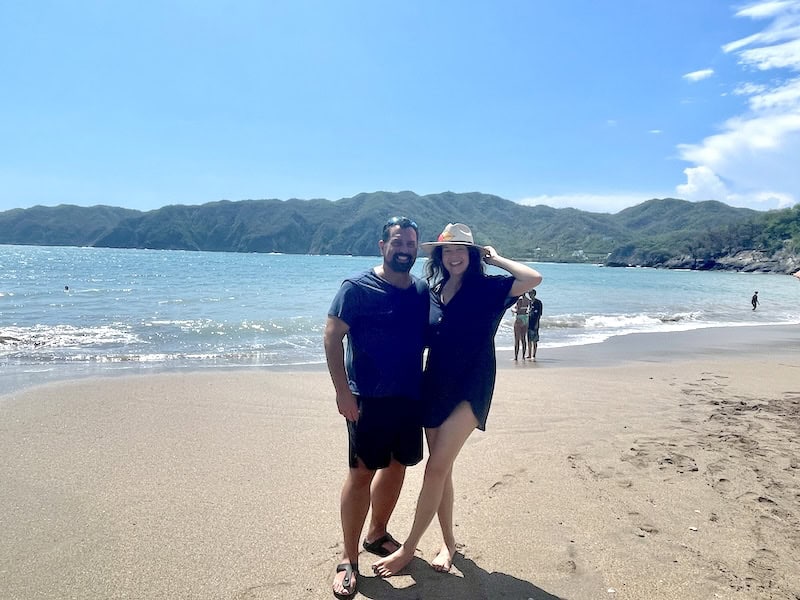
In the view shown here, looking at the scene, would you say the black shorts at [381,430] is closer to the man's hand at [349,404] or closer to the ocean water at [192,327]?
the man's hand at [349,404]

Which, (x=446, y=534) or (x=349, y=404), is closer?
(x=349, y=404)

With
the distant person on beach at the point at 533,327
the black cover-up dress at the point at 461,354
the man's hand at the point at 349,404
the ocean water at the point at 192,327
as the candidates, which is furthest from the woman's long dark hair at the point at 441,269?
the distant person on beach at the point at 533,327

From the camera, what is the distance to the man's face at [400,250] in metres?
3.38

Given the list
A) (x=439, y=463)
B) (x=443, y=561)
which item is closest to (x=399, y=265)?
(x=439, y=463)

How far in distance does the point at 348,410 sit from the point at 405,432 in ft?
1.24

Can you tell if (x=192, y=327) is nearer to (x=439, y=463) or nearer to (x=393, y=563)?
(x=393, y=563)

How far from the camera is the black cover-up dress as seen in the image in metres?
3.39

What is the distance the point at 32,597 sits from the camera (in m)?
3.12

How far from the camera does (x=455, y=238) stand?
11.7 ft

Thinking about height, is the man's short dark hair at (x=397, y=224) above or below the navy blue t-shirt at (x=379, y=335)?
above

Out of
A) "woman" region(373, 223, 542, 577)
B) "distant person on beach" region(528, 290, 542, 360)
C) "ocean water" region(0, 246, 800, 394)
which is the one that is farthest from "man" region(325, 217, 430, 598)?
Answer: "distant person on beach" region(528, 290, 542, 360)

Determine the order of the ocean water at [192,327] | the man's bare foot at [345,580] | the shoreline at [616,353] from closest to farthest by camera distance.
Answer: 1. the man's bare foot at [345,580]
2. the shoreline at [616,353]
3. the ocean water at [192,327]

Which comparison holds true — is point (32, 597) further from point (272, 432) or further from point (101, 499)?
point (272, 432)

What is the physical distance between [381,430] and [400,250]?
1060 millimetres
